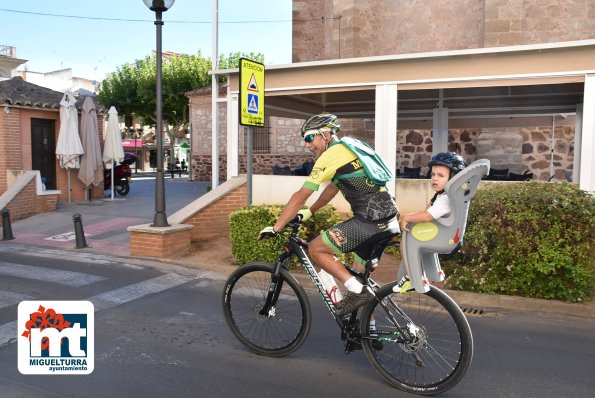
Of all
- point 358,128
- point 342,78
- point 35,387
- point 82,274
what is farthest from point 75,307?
point 358,128

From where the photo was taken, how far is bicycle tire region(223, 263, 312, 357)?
416 cm

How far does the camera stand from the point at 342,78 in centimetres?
986

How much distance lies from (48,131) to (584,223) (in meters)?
13.9

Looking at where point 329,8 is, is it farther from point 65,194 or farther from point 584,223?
point 584,223

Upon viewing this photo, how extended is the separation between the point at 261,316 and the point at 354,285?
3.18ft

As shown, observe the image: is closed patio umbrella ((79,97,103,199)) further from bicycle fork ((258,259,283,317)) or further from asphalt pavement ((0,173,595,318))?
bicycle fork ((258,259,283,317))

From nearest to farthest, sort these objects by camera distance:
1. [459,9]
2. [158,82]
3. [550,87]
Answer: [158,82] < [550,87] < [459,9]

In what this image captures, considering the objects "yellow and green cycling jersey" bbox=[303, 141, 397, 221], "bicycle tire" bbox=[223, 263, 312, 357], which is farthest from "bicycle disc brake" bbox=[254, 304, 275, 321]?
"yellow and green cycling jersey" bbox=[303, 141, 397, 221]

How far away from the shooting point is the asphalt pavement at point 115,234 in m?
5.89

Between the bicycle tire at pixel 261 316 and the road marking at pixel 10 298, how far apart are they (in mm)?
2976

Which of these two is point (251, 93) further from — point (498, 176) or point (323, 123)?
point (498, 176)

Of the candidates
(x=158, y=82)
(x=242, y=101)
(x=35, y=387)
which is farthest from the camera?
(x=158, y=82)

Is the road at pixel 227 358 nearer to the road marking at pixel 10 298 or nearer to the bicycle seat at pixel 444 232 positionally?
the road marking at pixel 10 298

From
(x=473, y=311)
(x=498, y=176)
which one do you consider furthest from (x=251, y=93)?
(x=498, y=176)
